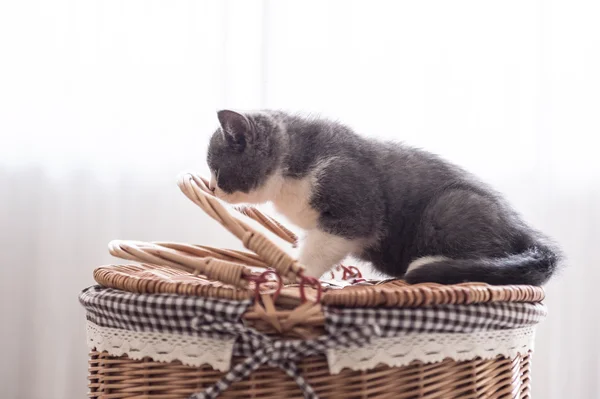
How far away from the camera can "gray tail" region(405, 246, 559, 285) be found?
863 millimetres

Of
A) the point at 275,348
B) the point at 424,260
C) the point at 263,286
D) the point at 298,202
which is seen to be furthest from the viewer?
the point at 298,202

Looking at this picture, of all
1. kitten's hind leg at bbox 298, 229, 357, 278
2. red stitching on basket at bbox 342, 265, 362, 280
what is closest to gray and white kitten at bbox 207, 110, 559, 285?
kitten's hind leg at bbox 298, 229, 357, 278

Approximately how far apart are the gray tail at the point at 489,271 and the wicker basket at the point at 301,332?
0.05m

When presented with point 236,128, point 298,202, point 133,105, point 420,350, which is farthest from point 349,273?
point 133,105

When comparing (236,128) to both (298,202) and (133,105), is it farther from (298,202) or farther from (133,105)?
(133,105)

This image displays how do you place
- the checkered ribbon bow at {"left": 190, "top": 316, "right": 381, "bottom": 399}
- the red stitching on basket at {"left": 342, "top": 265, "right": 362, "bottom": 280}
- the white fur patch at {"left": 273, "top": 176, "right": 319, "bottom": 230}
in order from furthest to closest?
the red stitching on basket at {"left": 342, "top": 265, "right": 362, "bottom": 280} → the white fur patch at {"left": 273, "top": 176, "right": 319, "bottom": 230} → the checkered ribbon bow at {"left": 190, "top": 316, "right": 381, "bottom": 399}

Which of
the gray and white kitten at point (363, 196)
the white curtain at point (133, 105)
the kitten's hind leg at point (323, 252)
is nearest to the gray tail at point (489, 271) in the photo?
the gray and white kitten at point (363, 196)

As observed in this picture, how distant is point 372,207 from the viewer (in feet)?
3.47

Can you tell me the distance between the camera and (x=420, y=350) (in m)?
0.74

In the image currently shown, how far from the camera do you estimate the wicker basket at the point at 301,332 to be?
708mm

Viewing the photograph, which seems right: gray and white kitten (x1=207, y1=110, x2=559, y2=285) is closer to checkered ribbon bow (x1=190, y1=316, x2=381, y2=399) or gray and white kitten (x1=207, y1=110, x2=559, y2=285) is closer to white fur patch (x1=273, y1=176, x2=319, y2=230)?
white fur patch (x1=273, y1=176, x2=319, y2=230)

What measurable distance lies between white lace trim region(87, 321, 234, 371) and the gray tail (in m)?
0.32

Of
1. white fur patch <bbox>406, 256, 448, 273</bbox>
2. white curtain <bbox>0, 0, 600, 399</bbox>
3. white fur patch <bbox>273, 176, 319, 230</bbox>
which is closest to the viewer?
white fur patch <bbox>406, 256, 448, 273</bbox>

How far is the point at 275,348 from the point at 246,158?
0.50 m
